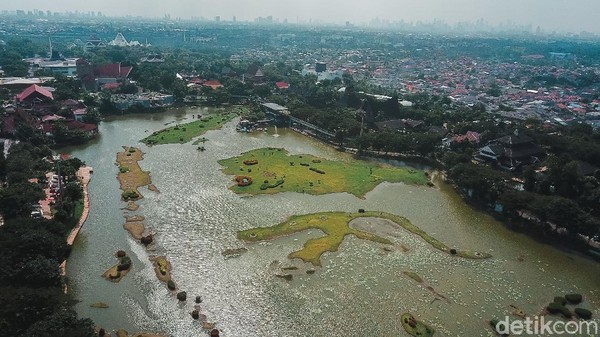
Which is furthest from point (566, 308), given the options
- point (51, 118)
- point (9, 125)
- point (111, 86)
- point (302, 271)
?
point (111, 86)

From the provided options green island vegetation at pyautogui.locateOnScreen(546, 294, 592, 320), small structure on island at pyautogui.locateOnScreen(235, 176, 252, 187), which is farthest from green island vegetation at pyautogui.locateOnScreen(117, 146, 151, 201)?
green island vegetation at pyautogui.locateOnScreen(546, 294, 592, 320)

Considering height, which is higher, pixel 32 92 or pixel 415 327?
pixel 32 92

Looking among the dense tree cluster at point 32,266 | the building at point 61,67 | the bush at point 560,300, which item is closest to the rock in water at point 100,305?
the dense tree cluster at point 32,266

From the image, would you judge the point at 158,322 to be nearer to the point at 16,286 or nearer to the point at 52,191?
the point at 16,286

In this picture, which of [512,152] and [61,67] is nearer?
[512,152]

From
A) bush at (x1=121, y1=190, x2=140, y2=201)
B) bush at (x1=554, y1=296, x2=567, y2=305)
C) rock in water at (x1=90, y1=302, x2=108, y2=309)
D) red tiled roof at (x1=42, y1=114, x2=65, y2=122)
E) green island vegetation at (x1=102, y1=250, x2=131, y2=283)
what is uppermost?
red tiled roof at (x1=42, y1=114, x2=65, y2=122)

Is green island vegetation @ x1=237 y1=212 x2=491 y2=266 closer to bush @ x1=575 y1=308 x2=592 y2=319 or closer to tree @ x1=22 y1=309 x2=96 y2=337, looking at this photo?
bush @ x1=575 y1=308 x2=592 y2=319

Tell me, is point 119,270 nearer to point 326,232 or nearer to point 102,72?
point 326,232
